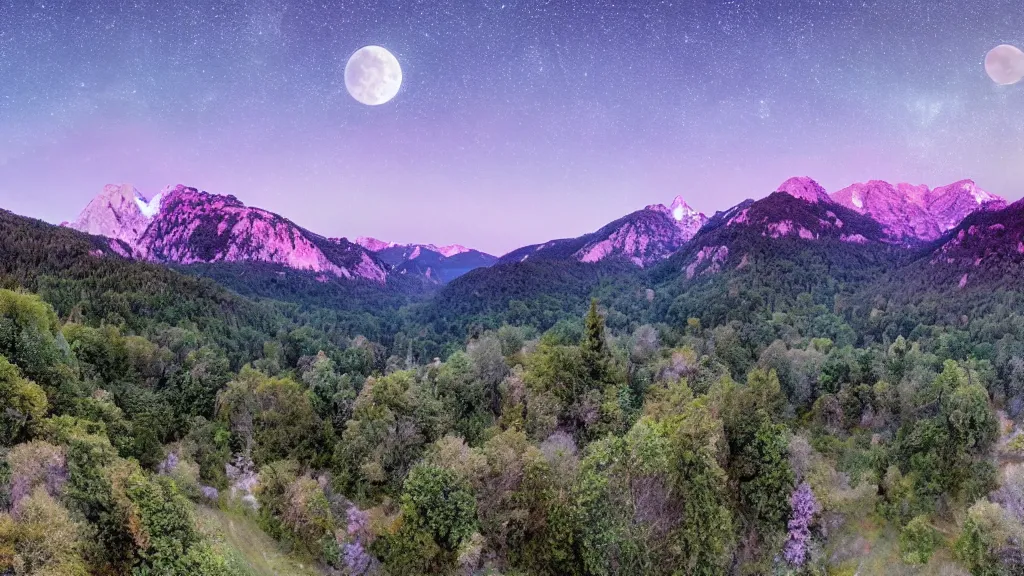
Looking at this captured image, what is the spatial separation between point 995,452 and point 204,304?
444 ft

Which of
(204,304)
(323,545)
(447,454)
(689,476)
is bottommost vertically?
(323,545)

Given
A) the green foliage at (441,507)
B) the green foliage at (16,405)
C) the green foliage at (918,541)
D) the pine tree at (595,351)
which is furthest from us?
the pine tree at (595,351)

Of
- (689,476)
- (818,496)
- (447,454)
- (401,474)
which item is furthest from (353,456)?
(818,496)

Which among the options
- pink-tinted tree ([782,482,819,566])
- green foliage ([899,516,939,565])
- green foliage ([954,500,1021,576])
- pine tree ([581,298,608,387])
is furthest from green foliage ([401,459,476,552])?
green foliage ([954,500,1021,576])

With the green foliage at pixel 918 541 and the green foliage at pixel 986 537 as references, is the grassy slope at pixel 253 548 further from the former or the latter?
the green foliage at pixel 986 537

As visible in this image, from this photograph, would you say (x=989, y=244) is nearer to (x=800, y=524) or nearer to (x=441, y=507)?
(x=800, y=524)

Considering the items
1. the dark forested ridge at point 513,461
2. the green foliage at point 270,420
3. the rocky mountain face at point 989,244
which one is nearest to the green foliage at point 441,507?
the dark forested ridge at point 513,461

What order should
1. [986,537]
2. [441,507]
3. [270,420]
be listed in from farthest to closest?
1. [270,420]
2. [986,537]
3. [441,507]

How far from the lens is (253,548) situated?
131 feet

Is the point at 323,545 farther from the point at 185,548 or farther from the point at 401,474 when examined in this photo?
the point at 185,548

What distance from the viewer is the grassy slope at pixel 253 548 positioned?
37.4 metres

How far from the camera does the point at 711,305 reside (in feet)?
447

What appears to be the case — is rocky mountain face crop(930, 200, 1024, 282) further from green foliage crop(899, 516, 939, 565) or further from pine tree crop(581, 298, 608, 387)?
pine tree crop(581, 298, 608, 387)

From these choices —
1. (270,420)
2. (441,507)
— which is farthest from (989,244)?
(270,420)
